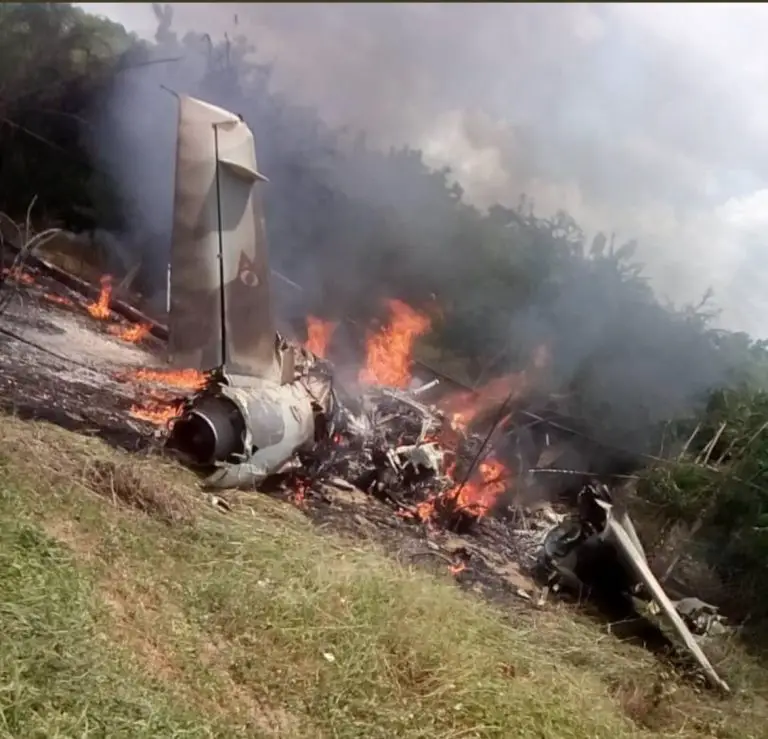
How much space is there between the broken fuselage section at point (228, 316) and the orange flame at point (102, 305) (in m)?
1.32

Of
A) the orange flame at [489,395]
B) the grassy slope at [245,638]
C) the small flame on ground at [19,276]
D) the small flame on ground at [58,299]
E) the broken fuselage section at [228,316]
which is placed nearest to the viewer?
the grassy slope at [245,638]

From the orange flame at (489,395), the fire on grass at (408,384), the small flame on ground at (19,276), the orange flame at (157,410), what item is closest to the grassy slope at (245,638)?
the orange flame at (157,410)

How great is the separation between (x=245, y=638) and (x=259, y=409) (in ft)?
6.34

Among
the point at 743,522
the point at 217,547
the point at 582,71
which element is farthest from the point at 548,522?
the point at 582,71

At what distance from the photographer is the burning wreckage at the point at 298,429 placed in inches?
217

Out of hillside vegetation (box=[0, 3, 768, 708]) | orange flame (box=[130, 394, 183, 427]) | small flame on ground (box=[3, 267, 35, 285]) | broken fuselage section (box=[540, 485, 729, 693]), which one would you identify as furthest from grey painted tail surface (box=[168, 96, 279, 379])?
broken fuselage section (box=[540, 485, 729, 693])

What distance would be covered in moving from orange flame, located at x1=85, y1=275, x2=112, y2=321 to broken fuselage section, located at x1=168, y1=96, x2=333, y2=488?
51.9 inches

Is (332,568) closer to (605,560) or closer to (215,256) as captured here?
(605,560)

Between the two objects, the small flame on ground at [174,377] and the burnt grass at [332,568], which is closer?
the burnt grass at [332,568]

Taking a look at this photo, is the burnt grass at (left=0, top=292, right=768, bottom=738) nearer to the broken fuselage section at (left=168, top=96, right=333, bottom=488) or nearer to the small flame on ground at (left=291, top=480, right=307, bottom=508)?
the small flame on ground at (left=291, top=480, right=307, bottom=508)

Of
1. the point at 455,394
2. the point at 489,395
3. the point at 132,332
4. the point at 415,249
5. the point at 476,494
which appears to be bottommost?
the point at 132,332

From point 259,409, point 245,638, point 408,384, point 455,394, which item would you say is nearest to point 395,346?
point 408,384

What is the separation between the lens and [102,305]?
6.93 metres

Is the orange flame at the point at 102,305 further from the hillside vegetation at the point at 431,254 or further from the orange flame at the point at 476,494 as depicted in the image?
the orange flame at the point at 476,494
